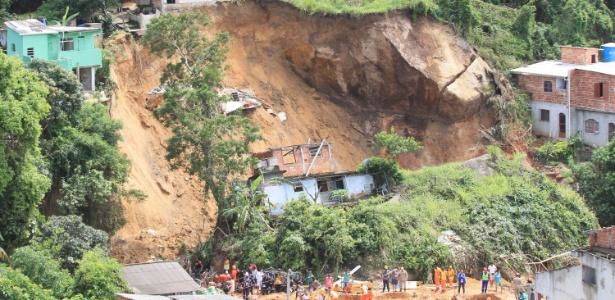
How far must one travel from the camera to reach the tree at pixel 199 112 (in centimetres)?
4938

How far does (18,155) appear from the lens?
44531 millimetres

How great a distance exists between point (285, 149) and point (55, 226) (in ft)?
32.7

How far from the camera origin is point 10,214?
44.8m

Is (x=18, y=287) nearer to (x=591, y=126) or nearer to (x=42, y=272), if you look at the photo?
(x=42, y=272)

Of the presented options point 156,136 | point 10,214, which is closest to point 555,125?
point 156,136

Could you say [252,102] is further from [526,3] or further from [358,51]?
[526,3]

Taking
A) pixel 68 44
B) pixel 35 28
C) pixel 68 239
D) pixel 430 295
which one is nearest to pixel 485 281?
pixel 430 295

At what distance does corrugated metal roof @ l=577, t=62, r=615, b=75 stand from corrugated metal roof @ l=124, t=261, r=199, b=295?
64.3 feet

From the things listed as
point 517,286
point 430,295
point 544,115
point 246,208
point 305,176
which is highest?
point 544,115

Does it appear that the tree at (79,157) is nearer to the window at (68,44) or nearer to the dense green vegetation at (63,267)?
→ the dense green vegetation at (63,267)

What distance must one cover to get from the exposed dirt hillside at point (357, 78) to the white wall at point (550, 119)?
1.78 metres

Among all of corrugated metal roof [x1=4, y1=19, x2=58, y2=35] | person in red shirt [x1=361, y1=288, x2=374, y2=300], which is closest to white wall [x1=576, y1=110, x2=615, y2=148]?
person in red shirt [x1=361, y1=288, x2=374, y2=300]

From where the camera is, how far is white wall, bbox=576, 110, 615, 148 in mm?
57875

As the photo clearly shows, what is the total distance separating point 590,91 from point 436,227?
10967mm
